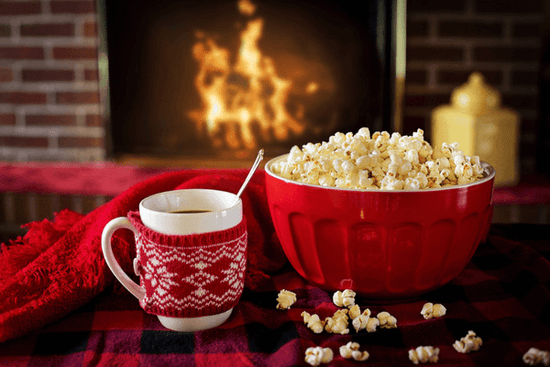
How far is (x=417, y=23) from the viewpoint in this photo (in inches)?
75.2

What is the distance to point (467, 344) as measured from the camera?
1.64 feet

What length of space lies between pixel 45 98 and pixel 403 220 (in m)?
1.87

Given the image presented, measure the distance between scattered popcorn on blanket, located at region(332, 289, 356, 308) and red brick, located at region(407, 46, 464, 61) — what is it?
1.52 meters

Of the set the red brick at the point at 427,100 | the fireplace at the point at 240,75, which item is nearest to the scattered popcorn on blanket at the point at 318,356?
the fireplace at the point at 240,75

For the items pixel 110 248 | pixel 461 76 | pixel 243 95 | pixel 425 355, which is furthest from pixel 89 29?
pixel 425 355

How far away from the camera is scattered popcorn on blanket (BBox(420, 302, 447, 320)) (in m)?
0.57

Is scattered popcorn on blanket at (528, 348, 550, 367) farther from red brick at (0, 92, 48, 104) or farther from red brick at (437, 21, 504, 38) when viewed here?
red brick at (0, 92, 48, 104)

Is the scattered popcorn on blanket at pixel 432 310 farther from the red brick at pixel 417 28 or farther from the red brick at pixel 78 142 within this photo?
the red brick at pixel 78 142

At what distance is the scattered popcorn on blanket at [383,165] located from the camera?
1.88 feet

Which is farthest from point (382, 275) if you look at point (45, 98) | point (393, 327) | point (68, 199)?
point (45, 98)

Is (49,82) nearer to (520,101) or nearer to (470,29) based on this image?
(470,29)

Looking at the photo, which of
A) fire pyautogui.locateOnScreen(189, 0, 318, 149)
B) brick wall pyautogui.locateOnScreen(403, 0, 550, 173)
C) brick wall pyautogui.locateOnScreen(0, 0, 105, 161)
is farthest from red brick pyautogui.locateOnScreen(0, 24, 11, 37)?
brick wall pyautogui.locateOnScreen(403, 0, 550, 173)

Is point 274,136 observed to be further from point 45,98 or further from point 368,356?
point 368,356

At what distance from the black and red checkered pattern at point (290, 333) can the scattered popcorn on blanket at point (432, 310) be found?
0.01 metres
